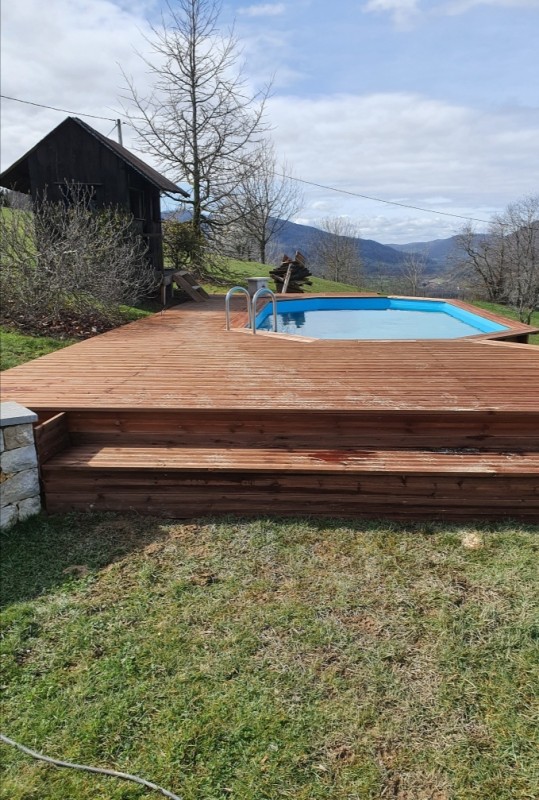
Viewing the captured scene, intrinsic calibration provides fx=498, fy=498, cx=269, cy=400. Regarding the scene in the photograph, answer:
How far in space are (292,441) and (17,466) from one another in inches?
65.1

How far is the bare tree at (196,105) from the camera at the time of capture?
49.0 ft

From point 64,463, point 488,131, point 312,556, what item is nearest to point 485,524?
point 312,556

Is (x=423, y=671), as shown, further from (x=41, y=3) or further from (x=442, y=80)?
(x=442, y=80)

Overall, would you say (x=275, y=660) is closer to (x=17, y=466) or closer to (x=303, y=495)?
(x=303, y=495)

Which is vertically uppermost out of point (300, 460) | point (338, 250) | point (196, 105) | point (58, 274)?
point (196, 105)

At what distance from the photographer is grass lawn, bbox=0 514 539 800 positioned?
1.56 m

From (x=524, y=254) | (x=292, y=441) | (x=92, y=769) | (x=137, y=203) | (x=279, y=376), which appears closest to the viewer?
(x=92, y=769)

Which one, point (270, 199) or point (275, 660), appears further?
point (270, 199)

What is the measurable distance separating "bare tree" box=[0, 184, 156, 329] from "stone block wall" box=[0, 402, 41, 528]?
14.8 ft

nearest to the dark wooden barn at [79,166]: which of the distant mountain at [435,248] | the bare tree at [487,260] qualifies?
the bare tree at [487,260]

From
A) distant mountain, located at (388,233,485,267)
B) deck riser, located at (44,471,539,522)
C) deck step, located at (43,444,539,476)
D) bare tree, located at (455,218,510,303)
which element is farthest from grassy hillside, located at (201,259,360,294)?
distant mountain, located at (388,233,485,267)

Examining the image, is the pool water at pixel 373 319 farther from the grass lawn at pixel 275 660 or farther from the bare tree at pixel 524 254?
the bare tree at pixel 524 254

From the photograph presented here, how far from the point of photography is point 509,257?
68.4 feet

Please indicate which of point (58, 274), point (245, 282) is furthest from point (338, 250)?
point (58, 274)
